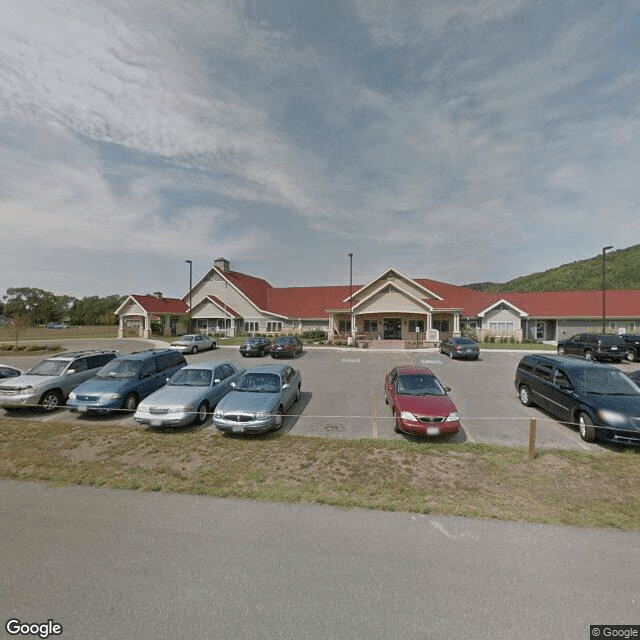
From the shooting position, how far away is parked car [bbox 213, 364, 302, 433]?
820cm

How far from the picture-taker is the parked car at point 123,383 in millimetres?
9922

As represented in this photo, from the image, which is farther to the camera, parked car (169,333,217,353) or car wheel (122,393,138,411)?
parked car (169,333,217,353)

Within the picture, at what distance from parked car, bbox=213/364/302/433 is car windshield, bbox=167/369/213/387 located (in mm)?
1302

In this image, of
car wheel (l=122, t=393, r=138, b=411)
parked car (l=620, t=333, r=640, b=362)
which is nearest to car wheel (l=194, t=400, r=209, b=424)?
car wheel (l=122, t=393, r=138, b=411)

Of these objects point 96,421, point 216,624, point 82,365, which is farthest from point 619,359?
point 82,365

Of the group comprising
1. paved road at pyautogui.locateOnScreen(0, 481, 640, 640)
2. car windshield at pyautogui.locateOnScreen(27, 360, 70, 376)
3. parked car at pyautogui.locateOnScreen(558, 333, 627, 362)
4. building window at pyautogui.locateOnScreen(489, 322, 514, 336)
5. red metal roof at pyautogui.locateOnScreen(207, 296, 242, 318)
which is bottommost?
paved road at pyautogui.locateOnScreen(0, 481, 640, 640)

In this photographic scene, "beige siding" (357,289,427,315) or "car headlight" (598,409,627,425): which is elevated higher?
"beige siding" (357,289,427,315)

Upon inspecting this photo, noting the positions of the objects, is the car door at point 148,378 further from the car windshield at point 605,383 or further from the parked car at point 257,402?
the car windshield at point 605,383

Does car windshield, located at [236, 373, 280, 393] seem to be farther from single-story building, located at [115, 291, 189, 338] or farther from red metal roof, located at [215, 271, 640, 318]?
single-story building, located at [115, 291, 189, 338]

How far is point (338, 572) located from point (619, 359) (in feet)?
82.9

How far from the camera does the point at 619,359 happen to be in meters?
20.5

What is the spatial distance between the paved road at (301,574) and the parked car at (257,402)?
116 inches

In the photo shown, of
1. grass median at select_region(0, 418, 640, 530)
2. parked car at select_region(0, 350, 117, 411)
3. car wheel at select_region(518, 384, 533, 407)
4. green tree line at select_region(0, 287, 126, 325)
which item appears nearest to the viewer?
grass median at select_region(0, 418, 640, 530)

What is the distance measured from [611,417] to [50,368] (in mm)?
17465
